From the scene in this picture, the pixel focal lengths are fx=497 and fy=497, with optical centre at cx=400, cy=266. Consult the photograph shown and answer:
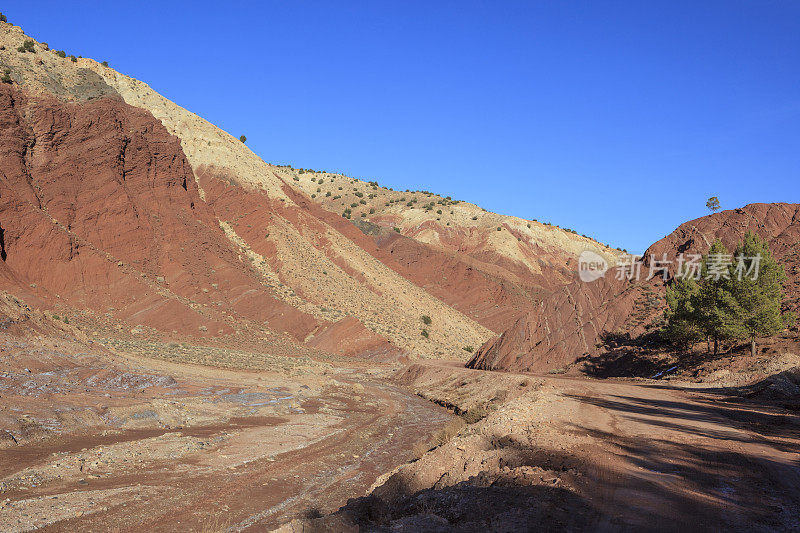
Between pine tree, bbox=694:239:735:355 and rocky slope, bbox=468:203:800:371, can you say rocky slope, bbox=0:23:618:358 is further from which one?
pine tree, bbox=694:239:735:355

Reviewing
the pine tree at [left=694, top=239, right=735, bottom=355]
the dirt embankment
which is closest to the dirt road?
the dirt embankment

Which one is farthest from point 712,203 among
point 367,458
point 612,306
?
point 367,458

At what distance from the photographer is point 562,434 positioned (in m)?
11.4

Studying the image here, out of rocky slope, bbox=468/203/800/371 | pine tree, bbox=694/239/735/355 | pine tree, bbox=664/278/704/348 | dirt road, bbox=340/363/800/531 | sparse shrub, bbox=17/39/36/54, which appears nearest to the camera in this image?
dirt road, bbox=340/363/800/531

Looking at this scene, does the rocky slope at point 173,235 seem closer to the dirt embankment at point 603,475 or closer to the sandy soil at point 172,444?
the sandy soil at point 172,444

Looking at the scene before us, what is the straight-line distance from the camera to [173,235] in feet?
143

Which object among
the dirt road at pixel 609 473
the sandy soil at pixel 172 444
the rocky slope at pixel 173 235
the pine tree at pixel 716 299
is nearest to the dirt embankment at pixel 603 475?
the dirt road at pixel 609 473

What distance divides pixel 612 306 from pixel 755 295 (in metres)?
12.5

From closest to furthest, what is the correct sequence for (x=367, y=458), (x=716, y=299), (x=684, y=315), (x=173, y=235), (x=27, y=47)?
(x=367, y=458) → (x=716, y=299) → (x=684, y=315) → (x=173, y=235) → (x=27, y=47)

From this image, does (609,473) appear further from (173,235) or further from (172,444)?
(173,235)

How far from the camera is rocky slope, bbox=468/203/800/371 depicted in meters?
34.1

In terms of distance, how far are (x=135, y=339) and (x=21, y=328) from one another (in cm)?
1023

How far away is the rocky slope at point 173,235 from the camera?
119 feet

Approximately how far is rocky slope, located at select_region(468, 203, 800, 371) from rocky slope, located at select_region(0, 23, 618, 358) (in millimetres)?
12544
